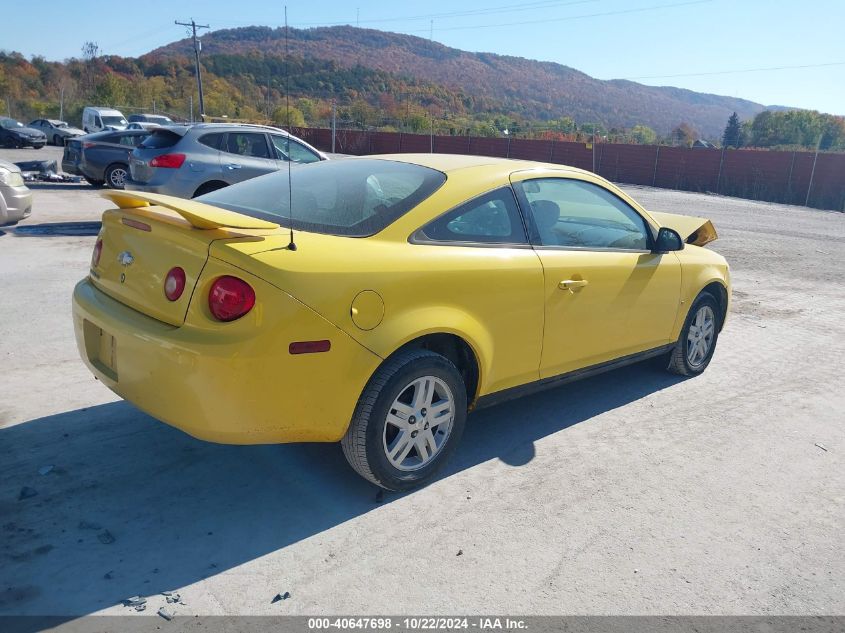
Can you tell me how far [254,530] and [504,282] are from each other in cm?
173

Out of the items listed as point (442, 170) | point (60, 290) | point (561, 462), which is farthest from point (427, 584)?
point (60, 290)

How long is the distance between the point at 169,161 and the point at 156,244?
23.6ft

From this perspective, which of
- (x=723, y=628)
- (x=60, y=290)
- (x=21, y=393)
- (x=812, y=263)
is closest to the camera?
(x=723, y=628)

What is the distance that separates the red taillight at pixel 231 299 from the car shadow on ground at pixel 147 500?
38.8 inches

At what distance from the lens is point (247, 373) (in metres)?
2.82

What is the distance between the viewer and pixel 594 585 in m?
2.86

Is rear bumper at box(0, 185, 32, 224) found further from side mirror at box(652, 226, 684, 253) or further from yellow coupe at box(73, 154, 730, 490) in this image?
side mirror at box(652, 226, 684, 253)

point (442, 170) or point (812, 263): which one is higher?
point (442, 170)

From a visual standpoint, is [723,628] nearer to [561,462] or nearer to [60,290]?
[561,462]

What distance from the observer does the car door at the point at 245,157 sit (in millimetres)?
10094

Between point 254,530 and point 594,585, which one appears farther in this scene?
point 254,530

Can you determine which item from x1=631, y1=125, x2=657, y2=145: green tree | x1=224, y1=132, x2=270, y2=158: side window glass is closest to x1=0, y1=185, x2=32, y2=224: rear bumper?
x1=224, y1=132, x2=270, y2=158: side window glass

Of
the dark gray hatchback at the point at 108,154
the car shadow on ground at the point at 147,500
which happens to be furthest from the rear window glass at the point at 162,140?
the car shadow on ground at the point at 147,500

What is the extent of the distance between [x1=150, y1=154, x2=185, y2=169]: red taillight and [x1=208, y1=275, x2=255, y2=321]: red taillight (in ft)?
24.9
